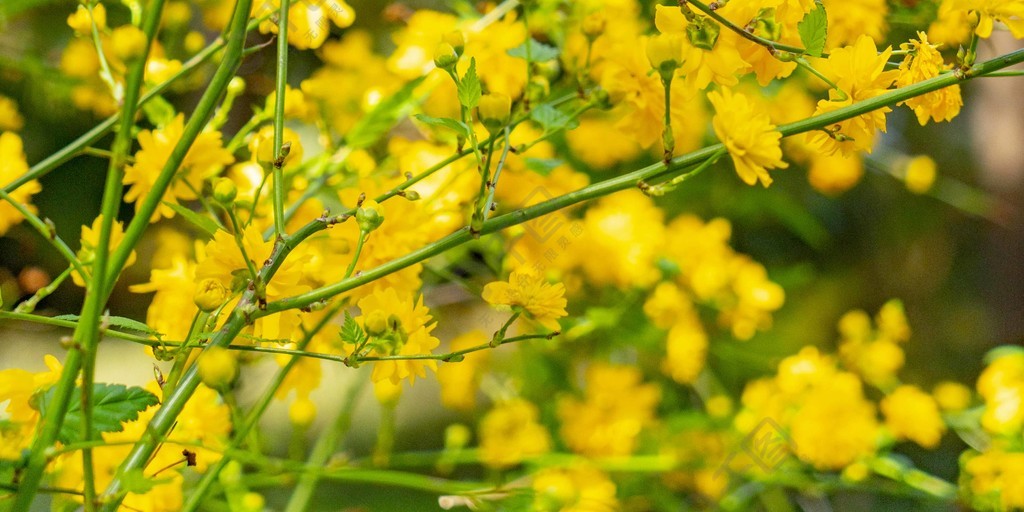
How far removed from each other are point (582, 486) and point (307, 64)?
0.86 meters

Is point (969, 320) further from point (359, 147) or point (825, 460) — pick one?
point (359, 147)

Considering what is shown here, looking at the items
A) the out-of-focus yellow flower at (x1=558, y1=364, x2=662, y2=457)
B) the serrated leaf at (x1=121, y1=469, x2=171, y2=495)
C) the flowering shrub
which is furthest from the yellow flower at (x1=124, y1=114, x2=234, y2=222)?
the out-of-focus yellow flower at (x1=558, y1=364, x2=662, y2=457)

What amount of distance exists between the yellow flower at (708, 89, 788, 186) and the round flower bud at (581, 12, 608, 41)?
163 mm

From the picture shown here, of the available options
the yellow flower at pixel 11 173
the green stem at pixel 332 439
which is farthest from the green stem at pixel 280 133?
the green stem at pixel 332 439

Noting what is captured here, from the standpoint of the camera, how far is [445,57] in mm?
416

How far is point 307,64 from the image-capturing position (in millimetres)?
1423

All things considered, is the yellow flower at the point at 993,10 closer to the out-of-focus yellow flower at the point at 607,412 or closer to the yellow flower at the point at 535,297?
the yellow flower at the point at 535,297

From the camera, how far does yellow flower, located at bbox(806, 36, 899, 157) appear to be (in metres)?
0.40

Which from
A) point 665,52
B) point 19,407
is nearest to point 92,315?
point 19,407

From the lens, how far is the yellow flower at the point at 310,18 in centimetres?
55

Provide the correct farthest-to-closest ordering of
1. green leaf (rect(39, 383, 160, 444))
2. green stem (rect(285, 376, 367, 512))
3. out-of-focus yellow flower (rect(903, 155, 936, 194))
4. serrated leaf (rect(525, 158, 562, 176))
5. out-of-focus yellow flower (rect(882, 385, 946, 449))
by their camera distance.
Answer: out-of-focus yellow flower (rect(903, 155, 936, 194))
out-of-focus yellow flower (rect(882, 385, 946, 449))
green stem (rect(285, 376, 367, 512))
serrated leaf (rect(525, 158, 562, 176))
green leaf (rect(39, 383, 160, 444))

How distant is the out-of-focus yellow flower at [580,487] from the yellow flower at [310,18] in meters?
0.35

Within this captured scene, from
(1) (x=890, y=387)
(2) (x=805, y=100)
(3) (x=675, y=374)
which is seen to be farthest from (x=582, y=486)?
(2) (x=805, y=100)

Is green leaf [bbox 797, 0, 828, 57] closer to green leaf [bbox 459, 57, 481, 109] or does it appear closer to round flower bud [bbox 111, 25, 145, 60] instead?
green leaf [bbox 459, 57, 481, 109]
